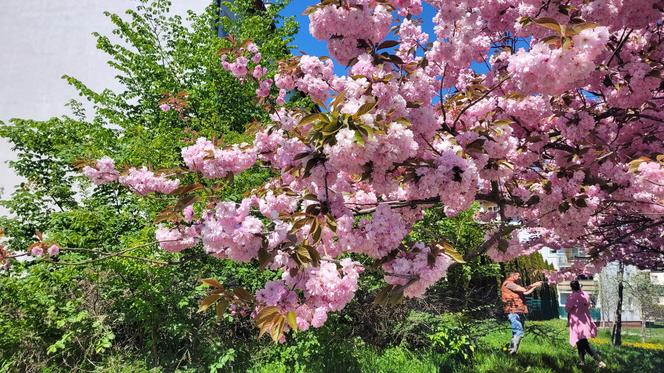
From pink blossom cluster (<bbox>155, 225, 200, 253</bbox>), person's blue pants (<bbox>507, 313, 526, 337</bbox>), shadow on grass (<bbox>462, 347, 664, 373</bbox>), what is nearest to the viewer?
pink blossom cluster (<bbox>155, 225, 200, 253</bbox>)

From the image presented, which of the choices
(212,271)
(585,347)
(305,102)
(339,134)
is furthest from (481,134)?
(305,102)

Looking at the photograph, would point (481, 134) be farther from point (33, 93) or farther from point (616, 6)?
point (33, 93)

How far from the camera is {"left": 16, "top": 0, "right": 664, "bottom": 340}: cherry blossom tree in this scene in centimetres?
197

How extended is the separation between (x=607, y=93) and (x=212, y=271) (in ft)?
16.7

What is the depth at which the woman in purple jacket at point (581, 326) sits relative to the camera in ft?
22.5

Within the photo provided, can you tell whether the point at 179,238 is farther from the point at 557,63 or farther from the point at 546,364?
the point at 546,364

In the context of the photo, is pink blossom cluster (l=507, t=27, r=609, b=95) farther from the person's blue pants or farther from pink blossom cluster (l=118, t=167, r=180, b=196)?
the person's blue pants

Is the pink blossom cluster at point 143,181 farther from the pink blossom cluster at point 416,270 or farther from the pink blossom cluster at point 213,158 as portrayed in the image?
the pink blossom cluster at point 416,270

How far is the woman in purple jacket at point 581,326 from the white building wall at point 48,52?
14.8 metres

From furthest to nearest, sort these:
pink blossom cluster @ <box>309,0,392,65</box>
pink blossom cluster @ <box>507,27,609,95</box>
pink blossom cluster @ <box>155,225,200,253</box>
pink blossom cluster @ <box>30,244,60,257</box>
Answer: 1. pink blossom cluster @ <box>30,244,60,257</box>
2. pink blossom cluster @ <box>155,225,200,253</box>
3. pink blossom cluster @ <box>309,0,392,65</box>
4. pink blossom cluster @ <box>507,27,609,95</box>

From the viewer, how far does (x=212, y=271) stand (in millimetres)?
5988

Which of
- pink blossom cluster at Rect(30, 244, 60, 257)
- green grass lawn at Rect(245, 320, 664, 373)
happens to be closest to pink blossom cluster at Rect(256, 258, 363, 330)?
green grass lawn at Rect(245, 320, 664, 373)

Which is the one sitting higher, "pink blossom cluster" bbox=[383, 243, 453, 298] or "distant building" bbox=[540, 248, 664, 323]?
"distant building" bbox=[540, 248, 664, 323]

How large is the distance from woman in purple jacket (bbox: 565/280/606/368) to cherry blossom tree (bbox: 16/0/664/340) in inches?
175
